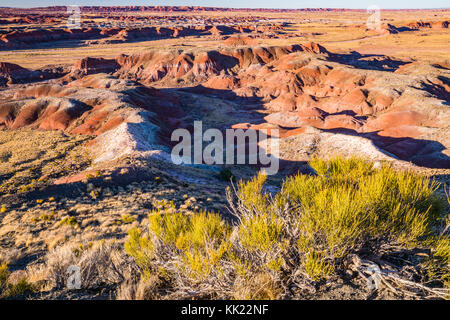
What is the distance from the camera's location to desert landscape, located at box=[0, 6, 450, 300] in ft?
15.5

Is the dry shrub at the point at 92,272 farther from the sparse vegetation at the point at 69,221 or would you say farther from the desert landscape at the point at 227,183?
the sparse vegetation at the point at 69,221

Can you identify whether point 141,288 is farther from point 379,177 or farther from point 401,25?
point 401,25

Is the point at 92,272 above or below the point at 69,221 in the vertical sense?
above

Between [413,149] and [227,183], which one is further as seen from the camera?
[413,149]

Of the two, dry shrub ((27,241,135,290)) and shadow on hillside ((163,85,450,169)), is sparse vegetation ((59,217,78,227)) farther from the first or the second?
shadow on hillside ((163,85,450,169))

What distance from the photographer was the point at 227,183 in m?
22.7

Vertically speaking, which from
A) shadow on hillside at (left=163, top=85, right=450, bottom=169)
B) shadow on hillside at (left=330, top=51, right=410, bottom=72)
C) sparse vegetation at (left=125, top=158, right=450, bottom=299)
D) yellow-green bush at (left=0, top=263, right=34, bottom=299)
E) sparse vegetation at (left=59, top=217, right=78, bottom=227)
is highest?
shadow on hillside at (left=330, top=51, right=410, bottom=72)

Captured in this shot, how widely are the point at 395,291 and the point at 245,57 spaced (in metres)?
80.4

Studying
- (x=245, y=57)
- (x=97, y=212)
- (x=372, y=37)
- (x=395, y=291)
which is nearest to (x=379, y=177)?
(x=395, y=291)

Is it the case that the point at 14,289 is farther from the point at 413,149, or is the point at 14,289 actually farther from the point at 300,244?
the point at 413,149

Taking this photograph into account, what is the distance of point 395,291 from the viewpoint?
13.9ft

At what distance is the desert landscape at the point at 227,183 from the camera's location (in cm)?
472

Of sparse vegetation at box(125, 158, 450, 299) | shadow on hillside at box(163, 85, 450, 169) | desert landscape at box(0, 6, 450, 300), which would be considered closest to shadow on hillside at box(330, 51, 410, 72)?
desert landscape at box(0, 6, 450, 300)

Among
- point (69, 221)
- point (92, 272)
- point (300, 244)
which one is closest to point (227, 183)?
point (69, 221)
